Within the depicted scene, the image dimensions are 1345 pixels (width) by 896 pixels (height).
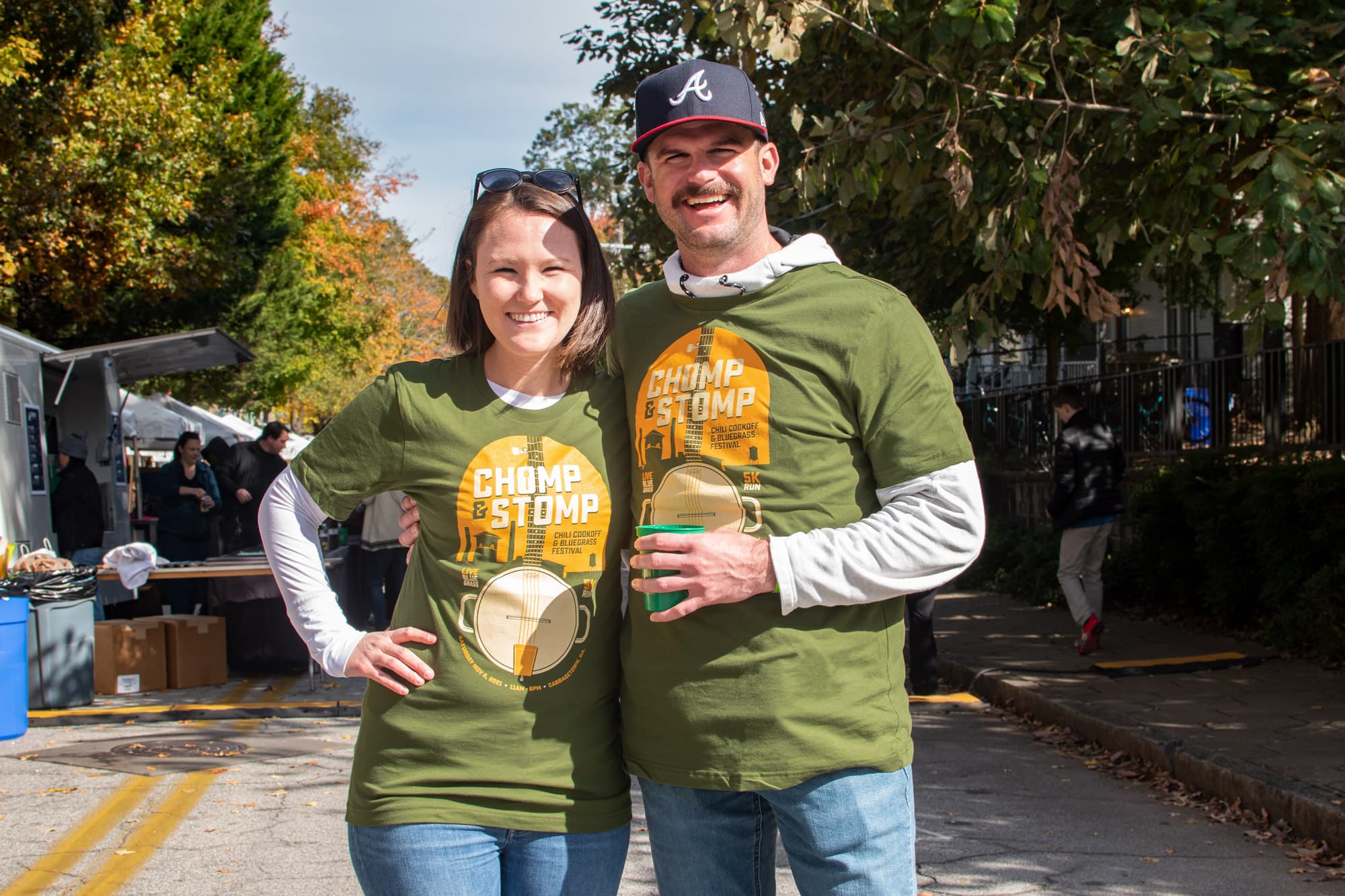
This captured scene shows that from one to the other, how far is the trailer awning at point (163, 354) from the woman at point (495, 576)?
11.3 metres

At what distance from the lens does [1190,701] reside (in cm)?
735

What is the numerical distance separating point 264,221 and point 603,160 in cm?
3188

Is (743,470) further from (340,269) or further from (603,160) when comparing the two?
(603,160)

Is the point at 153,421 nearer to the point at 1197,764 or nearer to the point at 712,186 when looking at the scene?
the point at 1197,764

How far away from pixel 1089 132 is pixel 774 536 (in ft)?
20.0

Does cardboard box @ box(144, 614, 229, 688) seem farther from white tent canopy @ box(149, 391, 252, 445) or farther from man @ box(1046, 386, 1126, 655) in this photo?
white tent canopy @ box(149, 391, 252, 445)

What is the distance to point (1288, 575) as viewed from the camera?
8719 millimetres

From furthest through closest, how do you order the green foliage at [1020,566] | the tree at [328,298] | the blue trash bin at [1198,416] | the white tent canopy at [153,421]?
the tree at [328,298], the white tent canopy at [153,421], the green foliage at [1020,566], the blue trash bin at [1198,416]

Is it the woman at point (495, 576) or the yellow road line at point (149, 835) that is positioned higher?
the woman at point (495, 576)

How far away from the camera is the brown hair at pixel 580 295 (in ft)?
7.38

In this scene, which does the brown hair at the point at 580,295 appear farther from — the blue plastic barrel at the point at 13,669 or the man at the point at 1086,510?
the man at the point at 1086,510

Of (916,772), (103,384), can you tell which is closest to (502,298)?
(916,772)

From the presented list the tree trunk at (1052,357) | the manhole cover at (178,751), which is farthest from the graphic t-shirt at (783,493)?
the tree trunk at (1052,357)

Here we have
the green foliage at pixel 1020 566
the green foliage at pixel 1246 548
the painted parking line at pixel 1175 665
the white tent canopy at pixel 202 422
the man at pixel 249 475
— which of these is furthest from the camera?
the white tent canopy at pixel 202 422
